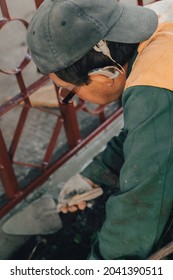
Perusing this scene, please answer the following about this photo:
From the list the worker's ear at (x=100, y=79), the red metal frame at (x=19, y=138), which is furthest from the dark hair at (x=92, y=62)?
the red metal frame at (x=19, y=138)

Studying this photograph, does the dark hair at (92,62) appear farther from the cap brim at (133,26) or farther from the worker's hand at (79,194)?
the worker's hand at (79,194)

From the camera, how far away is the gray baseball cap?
186 cm

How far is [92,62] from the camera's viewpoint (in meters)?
1.97

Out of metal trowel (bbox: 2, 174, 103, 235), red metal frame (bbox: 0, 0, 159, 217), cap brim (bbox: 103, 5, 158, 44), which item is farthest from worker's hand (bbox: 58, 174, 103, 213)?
cap brim (bbox: 103, 5, 158, 44)

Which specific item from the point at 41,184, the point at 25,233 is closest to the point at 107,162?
the point at 41,184

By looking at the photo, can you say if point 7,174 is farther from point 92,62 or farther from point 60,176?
point 92,62

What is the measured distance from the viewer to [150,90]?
1795 mm

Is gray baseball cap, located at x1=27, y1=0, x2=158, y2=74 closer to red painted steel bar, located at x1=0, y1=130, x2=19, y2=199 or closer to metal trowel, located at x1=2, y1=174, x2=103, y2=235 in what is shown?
red painted steel bar, located at x1=0, y1=130, x2=19, y2=199

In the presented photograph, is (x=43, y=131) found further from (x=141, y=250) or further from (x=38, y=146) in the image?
(x=141, y=250)

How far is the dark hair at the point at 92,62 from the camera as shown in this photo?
196 cm

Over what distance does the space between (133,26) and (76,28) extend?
27 cm

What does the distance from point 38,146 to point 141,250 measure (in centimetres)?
169

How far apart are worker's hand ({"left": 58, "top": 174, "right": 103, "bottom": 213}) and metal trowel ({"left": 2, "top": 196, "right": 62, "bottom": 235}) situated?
11.8 inches

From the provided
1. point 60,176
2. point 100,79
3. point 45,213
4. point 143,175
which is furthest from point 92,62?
point 45,213
